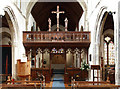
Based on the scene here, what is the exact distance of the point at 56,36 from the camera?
14.2 meters

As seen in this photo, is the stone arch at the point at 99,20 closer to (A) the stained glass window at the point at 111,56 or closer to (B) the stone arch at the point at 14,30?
(B) the stone arch at the point at 14,30

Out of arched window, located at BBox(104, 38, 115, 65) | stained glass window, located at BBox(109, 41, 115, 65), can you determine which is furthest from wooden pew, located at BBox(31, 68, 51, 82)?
stained glass window, located at BBox(109, 41, 115, 65)

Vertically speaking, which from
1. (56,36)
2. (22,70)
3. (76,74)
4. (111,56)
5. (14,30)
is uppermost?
(14,30)

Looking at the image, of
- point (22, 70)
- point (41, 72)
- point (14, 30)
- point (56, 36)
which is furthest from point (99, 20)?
point (41, 72)

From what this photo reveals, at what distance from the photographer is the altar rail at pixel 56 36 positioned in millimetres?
13930

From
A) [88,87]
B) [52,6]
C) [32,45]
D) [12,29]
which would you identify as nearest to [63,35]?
[32,45]

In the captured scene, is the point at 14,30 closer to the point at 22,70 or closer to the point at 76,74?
the point at 22,70

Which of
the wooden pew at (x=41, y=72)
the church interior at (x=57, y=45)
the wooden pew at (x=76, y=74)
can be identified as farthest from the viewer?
the wooden pew at (x=41, y=72)

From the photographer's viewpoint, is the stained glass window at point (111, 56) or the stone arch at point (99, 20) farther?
the stained glass window at point (111, 56)

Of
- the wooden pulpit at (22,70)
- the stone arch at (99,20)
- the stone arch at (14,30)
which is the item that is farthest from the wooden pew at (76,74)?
the stone arch at (14,30)

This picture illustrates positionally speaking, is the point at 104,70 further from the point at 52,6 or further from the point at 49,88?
the point at 52,6

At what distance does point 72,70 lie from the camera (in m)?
14.1

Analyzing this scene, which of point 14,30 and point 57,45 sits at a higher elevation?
point 14,30

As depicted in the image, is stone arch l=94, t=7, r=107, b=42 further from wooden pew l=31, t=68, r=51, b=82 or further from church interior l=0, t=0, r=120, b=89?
wooden pew l=31, t=68, r=51, b=82
